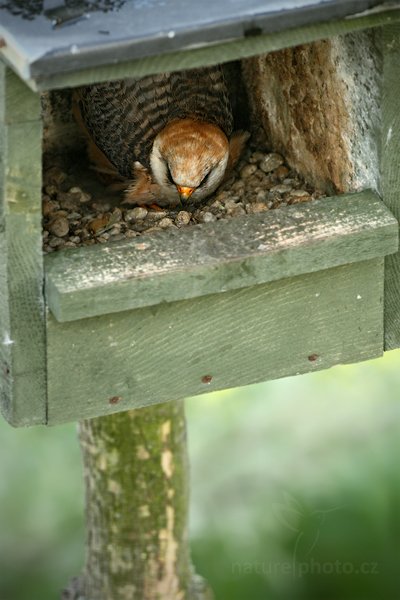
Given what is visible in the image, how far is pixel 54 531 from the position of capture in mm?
5113

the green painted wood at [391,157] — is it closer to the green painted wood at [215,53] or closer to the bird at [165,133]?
the green painted wood at [215,53]

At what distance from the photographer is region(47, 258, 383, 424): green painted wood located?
2.85m

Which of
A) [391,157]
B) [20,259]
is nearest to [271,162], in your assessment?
[391,157]

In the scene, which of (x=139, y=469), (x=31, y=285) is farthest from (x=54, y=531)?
(x=31, y=285)

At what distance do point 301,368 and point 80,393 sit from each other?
54 centimetres

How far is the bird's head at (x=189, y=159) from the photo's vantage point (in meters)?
3.38

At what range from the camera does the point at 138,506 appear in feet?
12.1

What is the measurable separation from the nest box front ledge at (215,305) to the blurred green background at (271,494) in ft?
6.23

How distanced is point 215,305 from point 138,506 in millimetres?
977

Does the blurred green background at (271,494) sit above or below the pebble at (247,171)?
below

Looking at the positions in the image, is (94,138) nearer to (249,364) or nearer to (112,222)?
(112,222)

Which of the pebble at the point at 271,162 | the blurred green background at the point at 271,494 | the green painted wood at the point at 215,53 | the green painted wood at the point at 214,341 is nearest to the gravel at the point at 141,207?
the pebble at the point at 271,162

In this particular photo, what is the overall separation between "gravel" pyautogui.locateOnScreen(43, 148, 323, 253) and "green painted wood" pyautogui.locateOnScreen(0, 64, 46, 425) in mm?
260

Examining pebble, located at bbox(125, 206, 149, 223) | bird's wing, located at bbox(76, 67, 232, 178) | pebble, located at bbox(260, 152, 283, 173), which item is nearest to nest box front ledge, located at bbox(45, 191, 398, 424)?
pebble, located at bbox(125, 206, 149, 223)
